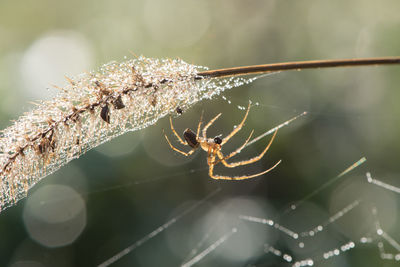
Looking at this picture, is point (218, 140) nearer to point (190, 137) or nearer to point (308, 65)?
point (190, 137)

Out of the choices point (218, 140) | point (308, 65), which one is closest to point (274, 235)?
point (218, 140)

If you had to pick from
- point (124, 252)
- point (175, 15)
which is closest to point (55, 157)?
point (124, 252)

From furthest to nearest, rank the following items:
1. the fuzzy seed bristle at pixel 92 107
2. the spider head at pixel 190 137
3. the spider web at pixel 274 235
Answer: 1. the spider web at pixel 274 235
2. the spider head at pixel 190 137
3. the fuzzy seed bristle at pixel 92 107

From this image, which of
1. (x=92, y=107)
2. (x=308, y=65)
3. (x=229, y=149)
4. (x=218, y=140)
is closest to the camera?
(x=308, y=65)

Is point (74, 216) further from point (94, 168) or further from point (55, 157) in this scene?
point (55, 157)

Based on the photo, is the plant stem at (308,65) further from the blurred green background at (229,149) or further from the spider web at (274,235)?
the spider web at (274,235)

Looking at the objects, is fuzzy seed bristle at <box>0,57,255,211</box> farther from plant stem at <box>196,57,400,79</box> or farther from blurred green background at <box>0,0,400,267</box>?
blurred green background at <box>0,0,400,267</box>

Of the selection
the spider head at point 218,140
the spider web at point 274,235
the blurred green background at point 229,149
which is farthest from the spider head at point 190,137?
the spider web at point 274,235

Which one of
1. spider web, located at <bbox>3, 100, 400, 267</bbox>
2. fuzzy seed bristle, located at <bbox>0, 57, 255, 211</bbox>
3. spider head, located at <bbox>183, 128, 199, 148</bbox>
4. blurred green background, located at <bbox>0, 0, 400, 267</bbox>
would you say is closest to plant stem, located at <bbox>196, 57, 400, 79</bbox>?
fuzzy seed bristle, located at <bbox>0, 57, 255, 211</bbox>
